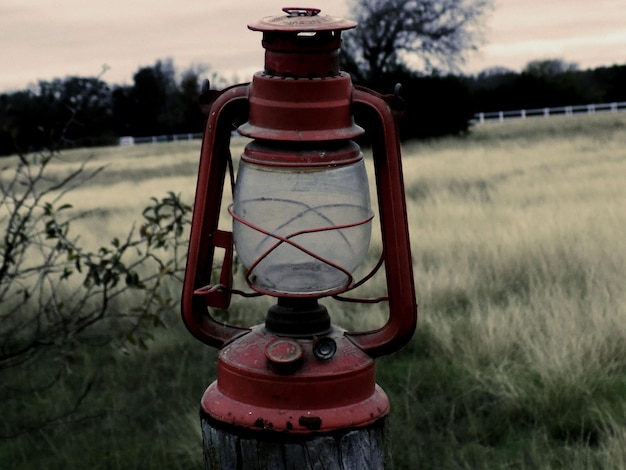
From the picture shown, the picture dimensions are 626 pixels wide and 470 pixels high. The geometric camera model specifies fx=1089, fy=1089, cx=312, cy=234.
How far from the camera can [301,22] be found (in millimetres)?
2395

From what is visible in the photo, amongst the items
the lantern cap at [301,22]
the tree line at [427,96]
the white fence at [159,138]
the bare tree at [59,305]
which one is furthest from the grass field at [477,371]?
the white fence at [159,138]

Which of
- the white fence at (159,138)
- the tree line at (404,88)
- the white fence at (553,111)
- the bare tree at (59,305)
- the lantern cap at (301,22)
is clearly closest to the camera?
the lantern cap at (301,22)

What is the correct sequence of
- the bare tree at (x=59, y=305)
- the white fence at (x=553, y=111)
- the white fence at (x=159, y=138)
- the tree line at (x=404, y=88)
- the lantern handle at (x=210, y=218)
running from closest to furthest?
the lantern handle at (x=210, y=218), the bare tree at (x=59, y=305), the tree line at (x=404, y=88), the white fence at (x=553, y=111), the white fence at (x=159, y=138)

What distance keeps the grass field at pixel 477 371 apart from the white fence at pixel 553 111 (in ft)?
88.2

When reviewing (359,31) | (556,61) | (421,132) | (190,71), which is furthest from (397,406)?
(556,61)

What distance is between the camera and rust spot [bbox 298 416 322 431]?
2.40m

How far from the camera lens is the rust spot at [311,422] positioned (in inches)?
94.4

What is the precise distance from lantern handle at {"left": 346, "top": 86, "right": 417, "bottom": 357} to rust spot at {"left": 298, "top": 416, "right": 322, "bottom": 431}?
241mm

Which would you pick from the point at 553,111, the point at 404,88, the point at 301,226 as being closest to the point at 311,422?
the point at 301,226

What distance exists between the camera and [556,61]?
5028 centimetres

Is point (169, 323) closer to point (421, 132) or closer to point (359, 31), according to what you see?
point (421, 132)

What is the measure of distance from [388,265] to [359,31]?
28.3 meters

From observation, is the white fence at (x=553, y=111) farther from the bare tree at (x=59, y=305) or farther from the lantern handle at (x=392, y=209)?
the lantern handle at (x=392, y=209)

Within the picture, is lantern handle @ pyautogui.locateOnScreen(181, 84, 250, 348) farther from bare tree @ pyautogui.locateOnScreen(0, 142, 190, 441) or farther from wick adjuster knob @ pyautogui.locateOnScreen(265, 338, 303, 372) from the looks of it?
bare tree @ pyautogui.locateOnScreen(0, 142, 190, 441)
